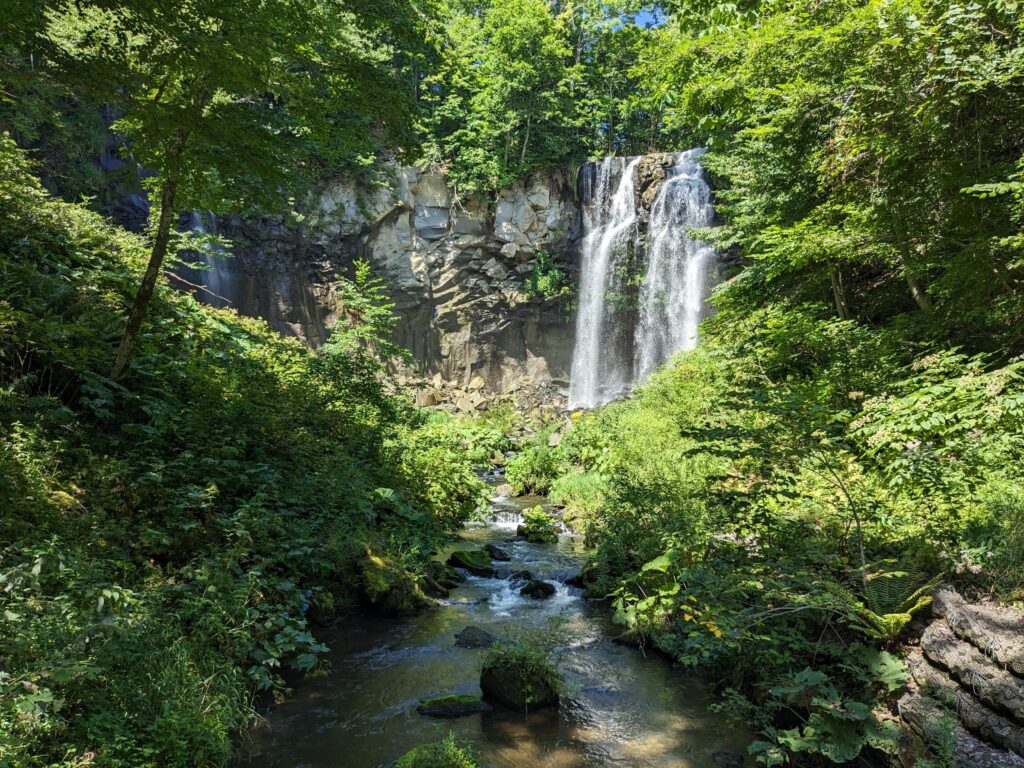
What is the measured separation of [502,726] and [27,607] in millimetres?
3593

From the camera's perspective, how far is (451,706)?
5.07 meters

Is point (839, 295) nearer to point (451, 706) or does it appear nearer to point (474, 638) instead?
point (474, 638)

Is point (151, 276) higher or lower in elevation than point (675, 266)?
lower

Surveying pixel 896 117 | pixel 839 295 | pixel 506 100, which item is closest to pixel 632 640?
pixel 896 117

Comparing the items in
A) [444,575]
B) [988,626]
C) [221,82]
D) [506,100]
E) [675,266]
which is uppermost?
[506,100]

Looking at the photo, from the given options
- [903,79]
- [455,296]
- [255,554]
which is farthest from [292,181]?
[455,296]

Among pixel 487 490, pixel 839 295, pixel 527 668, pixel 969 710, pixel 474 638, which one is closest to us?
pixel 969 710

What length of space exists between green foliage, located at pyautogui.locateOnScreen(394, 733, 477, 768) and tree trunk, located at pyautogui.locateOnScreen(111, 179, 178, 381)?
18.1 ft

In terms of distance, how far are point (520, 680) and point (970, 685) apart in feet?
11.1

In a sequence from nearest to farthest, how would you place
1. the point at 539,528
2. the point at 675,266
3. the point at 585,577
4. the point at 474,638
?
the point at 474,638 < the point at 585,577 < the point at 539,528 < the point at 675,266

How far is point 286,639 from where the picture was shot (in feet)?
Answer: 15.7

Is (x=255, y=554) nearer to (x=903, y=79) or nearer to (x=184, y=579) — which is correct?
(x=184, y=579)

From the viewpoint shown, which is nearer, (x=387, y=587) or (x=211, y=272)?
(x=387, y=587)

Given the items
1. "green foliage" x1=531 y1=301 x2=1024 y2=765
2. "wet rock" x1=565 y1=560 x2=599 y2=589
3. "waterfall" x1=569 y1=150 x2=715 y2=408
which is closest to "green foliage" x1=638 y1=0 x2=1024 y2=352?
"green foliage" x1=531 y1=301 x2=1024 y2=765
